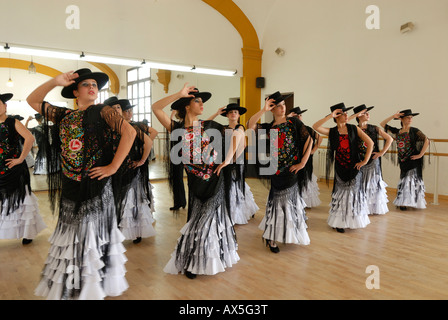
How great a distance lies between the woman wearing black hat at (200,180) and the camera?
295 centimetres

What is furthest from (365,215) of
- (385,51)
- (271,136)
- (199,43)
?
(199,43)

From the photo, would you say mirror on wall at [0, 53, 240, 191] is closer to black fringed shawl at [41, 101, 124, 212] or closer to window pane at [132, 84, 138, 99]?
window pane at [132, 84, 138, 99]

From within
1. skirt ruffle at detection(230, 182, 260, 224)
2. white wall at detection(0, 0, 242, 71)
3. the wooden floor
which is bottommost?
the wooden floor

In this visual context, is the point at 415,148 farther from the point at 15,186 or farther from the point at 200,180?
the point at 15,186

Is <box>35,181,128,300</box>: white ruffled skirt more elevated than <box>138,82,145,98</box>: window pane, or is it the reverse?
<box>138,82,145,98</box>: window pane

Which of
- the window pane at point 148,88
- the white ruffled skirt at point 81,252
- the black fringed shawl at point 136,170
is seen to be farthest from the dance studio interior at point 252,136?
the black fringed shawl at point 136,170

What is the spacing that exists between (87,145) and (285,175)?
2.14 meters

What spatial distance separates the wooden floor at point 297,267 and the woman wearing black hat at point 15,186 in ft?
0.67

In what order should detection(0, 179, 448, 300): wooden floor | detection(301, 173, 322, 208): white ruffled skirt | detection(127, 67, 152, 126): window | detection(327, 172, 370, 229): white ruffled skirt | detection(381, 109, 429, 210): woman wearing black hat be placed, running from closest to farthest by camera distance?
detection(0, 179, 448, 300): wooden floor
detection(327, 172, 370, 229): white ruffled skirt
detection(381, 109, 429, 210): woman wearing black hat
detection(301, 173, 322, 208): white ruffled skirt
detection(127, 67, 152, 126): window

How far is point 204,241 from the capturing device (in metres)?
2.99

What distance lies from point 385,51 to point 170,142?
243 inches

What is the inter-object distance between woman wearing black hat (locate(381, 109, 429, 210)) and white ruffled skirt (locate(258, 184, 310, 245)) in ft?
9.45

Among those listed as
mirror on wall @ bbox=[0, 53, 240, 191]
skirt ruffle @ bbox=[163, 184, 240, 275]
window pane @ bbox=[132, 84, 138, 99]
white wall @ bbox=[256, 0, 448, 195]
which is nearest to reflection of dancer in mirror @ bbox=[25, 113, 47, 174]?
mirror on wall @ bbox=[0, 53, 240, 191]

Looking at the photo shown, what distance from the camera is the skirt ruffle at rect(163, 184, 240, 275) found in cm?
300
